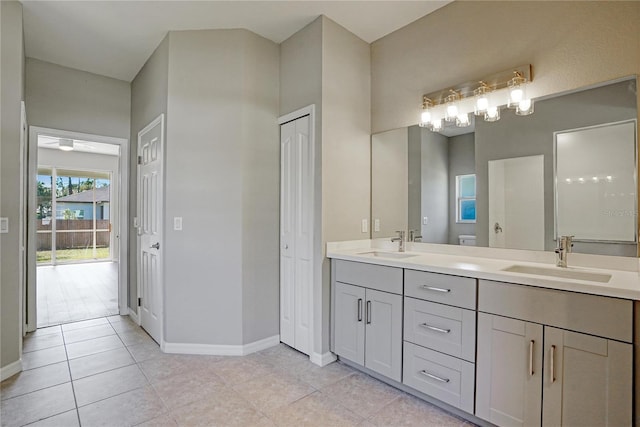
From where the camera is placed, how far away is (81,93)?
11.9ft

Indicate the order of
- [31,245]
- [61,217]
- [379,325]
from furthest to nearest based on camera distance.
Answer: [61,217] < [31,245] < [379,325]

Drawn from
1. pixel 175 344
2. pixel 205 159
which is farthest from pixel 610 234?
pixel 175 344

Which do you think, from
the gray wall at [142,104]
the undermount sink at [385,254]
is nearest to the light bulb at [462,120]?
the undermount sink at [385,254]

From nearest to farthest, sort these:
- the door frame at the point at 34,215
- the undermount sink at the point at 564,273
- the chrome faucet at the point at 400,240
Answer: the undermount sink at the point at 564,273, the chrome faucet at the point at 400,240, the door frame at the point at 34,215

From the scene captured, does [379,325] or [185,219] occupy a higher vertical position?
[185,219]

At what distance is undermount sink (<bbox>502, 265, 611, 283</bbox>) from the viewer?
5.51 ft

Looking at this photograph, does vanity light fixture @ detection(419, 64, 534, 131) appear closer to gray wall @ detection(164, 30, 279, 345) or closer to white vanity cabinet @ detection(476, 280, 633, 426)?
white vanity cabinet @ detection(476, 280, 633, 426)

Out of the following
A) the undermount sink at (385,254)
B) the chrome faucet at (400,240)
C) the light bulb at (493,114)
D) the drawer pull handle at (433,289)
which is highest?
the light bulb at (493,114)

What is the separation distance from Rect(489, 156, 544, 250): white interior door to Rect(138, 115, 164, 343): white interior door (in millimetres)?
2708

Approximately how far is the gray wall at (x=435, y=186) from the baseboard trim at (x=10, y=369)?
323cm

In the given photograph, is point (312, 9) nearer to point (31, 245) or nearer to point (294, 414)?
point (294, 414)

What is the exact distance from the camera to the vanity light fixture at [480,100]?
81.4 inches

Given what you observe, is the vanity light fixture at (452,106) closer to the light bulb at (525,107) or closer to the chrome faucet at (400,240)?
the light bulb at (525,107)

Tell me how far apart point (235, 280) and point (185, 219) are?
692mm
